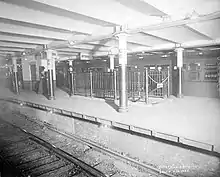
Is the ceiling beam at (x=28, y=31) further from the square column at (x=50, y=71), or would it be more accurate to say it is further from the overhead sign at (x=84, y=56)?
the overhead sign at (x=84, y=56)

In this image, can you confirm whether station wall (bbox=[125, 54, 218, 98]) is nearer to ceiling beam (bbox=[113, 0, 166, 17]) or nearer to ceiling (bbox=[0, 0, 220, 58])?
ceiling (bbox=[0, 0, 220, 58])

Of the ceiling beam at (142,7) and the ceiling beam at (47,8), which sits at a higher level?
the ceiling beam at (47,8)

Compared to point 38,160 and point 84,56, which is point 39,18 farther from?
point 84,56

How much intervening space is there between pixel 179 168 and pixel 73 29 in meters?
6.36

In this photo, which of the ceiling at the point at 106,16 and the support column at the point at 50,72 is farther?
the support column at the point at 50,72

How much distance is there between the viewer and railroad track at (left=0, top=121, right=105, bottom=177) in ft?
14.0

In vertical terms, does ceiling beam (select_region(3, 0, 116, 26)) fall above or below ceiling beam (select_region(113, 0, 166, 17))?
above

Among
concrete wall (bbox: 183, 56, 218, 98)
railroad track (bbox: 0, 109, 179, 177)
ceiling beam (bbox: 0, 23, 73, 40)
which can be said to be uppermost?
ceiling beam (bbox: 0, 23, 73, 40)

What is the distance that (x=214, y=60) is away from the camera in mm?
11281

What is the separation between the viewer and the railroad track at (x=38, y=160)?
4262 millimetres

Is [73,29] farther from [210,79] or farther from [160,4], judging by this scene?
[210,79]

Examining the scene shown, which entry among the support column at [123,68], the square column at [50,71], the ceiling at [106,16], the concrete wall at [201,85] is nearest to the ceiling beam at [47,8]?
the ceiling at [106,16]

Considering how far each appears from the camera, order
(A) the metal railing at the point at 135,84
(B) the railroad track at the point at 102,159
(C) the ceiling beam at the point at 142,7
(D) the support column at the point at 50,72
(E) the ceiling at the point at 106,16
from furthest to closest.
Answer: (D) the support column at the point at 50,72 < (A) the metal railing at the point at 135,84 < (E) the ceiling at the point at 106,16 < (C) the ceiling beam at the point at 142,7 < (B) the railroad track at the point at 102,159

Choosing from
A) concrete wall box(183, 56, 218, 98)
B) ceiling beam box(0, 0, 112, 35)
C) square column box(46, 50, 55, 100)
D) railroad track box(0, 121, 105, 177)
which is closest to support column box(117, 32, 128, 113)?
ceiling beam box(0, 0, 112, 35)
